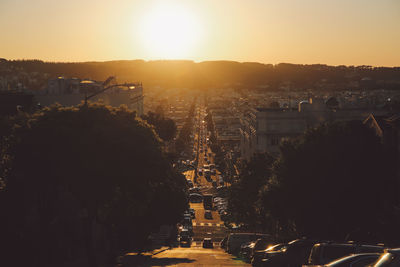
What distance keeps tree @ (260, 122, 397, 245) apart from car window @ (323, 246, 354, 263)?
2277 cm

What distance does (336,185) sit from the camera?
156 feet

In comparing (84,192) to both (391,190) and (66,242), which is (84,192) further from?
(391,190)

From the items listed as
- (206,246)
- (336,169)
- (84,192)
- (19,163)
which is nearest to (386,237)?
(336,169)

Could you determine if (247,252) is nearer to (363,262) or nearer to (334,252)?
(334,252)

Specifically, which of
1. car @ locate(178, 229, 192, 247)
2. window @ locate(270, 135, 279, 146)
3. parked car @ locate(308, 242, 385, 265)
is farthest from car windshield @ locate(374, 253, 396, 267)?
window @ locate(270, 135, 279, 146)

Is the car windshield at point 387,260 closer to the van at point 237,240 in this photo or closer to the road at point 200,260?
the road at point 200,260

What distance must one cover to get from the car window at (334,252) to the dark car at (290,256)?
5315mm

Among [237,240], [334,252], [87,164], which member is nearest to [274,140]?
[237,240]

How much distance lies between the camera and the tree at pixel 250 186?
259 ft

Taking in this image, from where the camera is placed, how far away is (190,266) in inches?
1474

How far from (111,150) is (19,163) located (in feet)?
16.7

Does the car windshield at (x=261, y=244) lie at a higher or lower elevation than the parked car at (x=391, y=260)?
lower

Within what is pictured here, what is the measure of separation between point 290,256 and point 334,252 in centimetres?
612

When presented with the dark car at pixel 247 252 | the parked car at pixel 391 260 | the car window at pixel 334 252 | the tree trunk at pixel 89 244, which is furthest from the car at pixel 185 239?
the parked car at pixel 391 260
